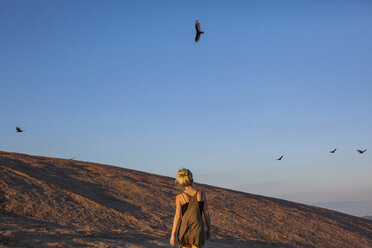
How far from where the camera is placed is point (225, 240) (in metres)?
13.6

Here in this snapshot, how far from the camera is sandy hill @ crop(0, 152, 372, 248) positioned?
11.8 m

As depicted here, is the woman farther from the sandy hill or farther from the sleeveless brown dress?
the sandy hill

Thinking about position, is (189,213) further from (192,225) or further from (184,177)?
(184,177)

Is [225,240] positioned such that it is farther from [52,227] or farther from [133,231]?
[52,227]

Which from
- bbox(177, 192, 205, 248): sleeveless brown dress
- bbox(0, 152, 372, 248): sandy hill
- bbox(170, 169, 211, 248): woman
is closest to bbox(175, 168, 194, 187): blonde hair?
bbox(170, 169, 211, 248): woman

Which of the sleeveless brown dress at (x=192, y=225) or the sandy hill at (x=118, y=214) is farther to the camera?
the sandy hill at (x=118, y=214)

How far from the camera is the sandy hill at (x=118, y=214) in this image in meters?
11.8

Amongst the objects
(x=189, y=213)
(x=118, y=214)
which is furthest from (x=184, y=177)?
(x=118, y=214)

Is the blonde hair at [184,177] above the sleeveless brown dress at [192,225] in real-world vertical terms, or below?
above

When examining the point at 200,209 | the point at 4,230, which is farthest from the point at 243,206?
the point at 200,209

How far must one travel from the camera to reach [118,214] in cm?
1438

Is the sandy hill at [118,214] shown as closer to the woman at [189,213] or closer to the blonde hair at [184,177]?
the woman at [189,213]

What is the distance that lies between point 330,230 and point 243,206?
4233 mm

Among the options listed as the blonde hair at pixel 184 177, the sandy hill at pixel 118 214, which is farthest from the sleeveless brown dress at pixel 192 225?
the sandy hill at pixel 118 214
